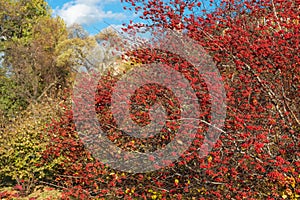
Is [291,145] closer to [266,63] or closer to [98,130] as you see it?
[266,63]

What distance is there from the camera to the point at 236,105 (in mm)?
3410

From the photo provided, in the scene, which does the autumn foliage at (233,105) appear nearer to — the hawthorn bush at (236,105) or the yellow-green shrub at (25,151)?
the hawthorn bush at (236,105)

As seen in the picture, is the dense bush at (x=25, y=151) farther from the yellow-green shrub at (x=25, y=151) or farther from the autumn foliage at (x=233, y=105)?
the autumn foliage at (x=233, y=105)

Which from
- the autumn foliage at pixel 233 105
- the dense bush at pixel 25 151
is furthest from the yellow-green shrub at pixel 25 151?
the autumn foliage at pixel 233 105

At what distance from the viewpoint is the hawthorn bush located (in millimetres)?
3148

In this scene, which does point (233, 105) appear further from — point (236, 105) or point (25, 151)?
point (25, 151)

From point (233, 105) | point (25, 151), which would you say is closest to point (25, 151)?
point (25, 151)

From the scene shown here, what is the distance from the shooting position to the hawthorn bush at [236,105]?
10.3 feet

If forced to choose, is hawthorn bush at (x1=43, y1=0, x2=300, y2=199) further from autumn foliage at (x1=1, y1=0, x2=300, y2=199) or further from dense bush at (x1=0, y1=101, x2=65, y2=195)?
dense bush at (x1=0, y1=101, x2=65, y2=195)

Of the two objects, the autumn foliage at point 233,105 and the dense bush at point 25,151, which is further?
the dense bush at point 25,151

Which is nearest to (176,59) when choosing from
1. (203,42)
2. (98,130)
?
(203,42)

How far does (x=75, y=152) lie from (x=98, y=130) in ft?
3.12

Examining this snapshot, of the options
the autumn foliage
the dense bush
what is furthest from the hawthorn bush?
the dense bush

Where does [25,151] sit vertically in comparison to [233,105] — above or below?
below
